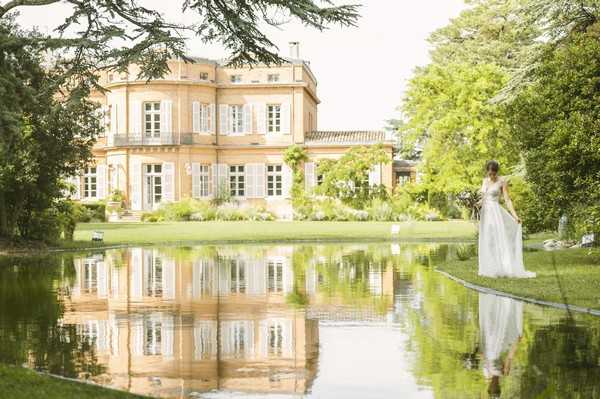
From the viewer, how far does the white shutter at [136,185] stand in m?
48.3

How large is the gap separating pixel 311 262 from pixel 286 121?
3193 centimetres

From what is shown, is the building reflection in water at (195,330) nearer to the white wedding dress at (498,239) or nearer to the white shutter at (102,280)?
the white shutter at (102,280)

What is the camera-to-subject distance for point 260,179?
5031 cm

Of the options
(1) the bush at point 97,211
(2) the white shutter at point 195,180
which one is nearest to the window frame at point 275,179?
(2) the white shutter at point 195,180

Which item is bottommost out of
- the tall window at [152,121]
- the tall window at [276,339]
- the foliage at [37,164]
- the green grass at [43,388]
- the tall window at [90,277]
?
the tall window at [276,339]

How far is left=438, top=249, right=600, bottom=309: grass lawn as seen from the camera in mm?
11191

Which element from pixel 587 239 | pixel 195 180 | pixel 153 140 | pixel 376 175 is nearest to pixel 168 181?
pixel 195 180

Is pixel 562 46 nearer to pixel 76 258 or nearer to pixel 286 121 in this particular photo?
pixel 76 258

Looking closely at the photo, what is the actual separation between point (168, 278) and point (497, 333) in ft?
26.0

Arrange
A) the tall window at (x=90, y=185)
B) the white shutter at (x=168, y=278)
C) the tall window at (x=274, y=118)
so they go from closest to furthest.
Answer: the white shutter at (x=168, y=278) → the tall window at (x=274, y=118) → the tall window at (x=90, y=185)

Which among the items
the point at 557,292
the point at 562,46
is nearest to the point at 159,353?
the point at 557,292

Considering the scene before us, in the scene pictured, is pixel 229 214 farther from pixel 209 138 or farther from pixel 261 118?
pixel 261 118

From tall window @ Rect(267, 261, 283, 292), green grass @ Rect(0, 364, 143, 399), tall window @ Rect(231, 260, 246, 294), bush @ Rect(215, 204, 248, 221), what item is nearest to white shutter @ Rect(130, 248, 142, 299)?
tall window @ Rect(231, 260, 246, 294)

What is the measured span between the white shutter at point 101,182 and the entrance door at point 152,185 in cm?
348
